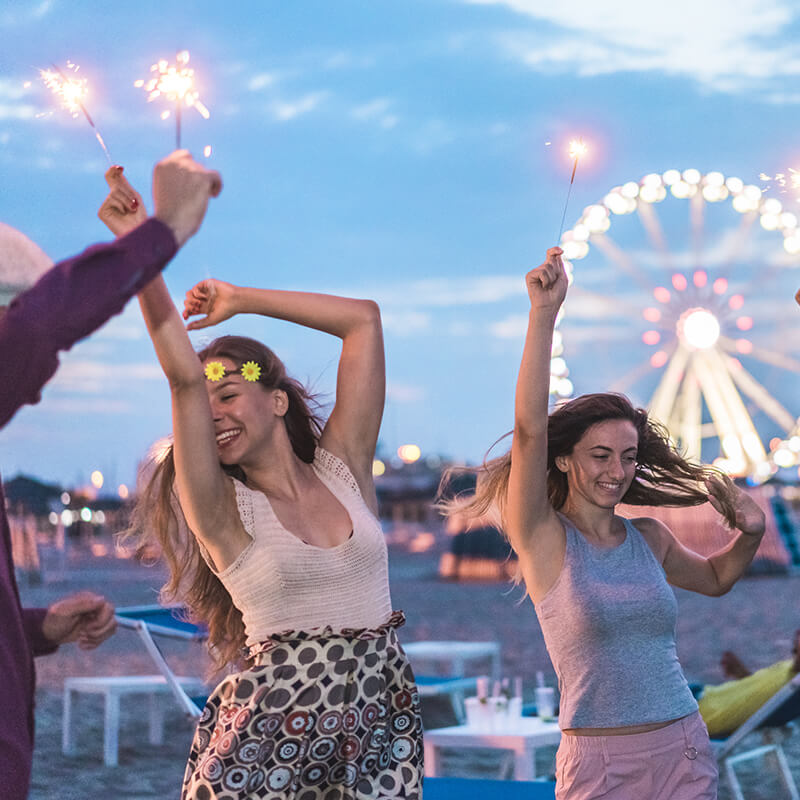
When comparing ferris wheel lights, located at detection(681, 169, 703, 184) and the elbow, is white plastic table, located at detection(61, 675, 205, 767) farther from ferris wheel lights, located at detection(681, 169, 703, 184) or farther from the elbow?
ferris wheel lights, located at detection(681, 169, 703, 184)

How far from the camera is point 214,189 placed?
179cm

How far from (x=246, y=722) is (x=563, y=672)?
94 centimetres

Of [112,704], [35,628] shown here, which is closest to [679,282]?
[112,704]

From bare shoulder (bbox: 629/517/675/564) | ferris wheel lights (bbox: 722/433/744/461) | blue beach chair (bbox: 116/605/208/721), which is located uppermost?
ferris wheel lights (bbox: 722/433/744/461)

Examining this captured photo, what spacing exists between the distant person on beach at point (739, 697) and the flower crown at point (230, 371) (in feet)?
12.5

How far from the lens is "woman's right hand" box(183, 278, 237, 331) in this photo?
8.95 feet

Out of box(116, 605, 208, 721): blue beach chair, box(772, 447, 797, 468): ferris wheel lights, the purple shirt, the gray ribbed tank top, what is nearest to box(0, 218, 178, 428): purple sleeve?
the purple shirt

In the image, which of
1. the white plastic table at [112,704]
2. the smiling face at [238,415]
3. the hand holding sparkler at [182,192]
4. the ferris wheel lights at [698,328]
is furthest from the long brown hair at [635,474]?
Answer: the ferris wheel lights at [698,328]

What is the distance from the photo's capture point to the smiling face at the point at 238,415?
2.71m

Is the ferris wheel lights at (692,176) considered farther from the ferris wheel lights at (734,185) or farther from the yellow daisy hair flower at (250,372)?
the yellow daisy hair flower at (250,372)

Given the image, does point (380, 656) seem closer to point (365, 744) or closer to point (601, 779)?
point (365, 744)

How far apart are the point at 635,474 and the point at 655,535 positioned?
8.2 inches

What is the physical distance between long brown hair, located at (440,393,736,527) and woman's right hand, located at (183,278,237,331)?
3.13ft

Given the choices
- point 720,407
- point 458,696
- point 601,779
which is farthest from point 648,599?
point 720,407
